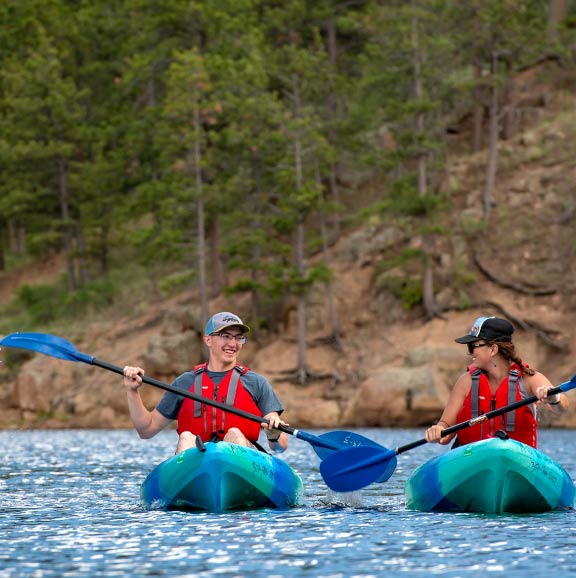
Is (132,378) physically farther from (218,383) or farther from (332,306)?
(332,306)

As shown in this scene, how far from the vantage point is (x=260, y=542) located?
7957 millimetres

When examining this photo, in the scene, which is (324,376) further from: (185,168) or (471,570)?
(471,570)

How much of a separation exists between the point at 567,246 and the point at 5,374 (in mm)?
18597

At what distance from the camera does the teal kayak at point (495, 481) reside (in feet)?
30.5

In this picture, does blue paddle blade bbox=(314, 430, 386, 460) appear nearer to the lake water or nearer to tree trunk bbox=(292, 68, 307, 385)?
the lake water

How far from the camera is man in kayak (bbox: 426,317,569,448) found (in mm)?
9516

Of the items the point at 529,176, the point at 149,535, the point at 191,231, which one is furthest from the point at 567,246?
the point at 149,535

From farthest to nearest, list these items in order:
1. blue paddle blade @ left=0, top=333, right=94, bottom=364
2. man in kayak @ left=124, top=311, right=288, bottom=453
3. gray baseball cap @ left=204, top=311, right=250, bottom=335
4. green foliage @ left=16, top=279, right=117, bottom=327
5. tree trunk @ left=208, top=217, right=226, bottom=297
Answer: green foliage @ left=16, top=279, right=117, bottom=327
tree trunk @ left=208, top=217, right=226, bottom=297
blue paddle blade @ left=0, top=333, right=94, bottom=364
man in kayak @ left=124, top=311, right=288, bottom=453
gray baseball cap @ left=204, top=311, right=250, bottom=335

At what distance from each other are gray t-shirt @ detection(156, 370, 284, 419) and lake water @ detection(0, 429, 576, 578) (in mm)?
893

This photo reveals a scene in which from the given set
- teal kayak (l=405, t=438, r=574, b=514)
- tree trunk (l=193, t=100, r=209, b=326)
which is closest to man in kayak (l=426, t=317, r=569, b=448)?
teal kayak (l=405, t=438, r=574, b=514)

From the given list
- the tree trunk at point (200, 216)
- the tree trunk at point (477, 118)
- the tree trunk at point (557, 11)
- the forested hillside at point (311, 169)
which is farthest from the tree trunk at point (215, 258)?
the tree trunk at point (557, 11)

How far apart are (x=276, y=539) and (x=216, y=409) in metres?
2.07

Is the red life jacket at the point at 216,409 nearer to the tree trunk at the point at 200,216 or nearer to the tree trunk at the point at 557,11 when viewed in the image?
the tree trunk at the point at 200,216

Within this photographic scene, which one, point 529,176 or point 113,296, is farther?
point 113,296
